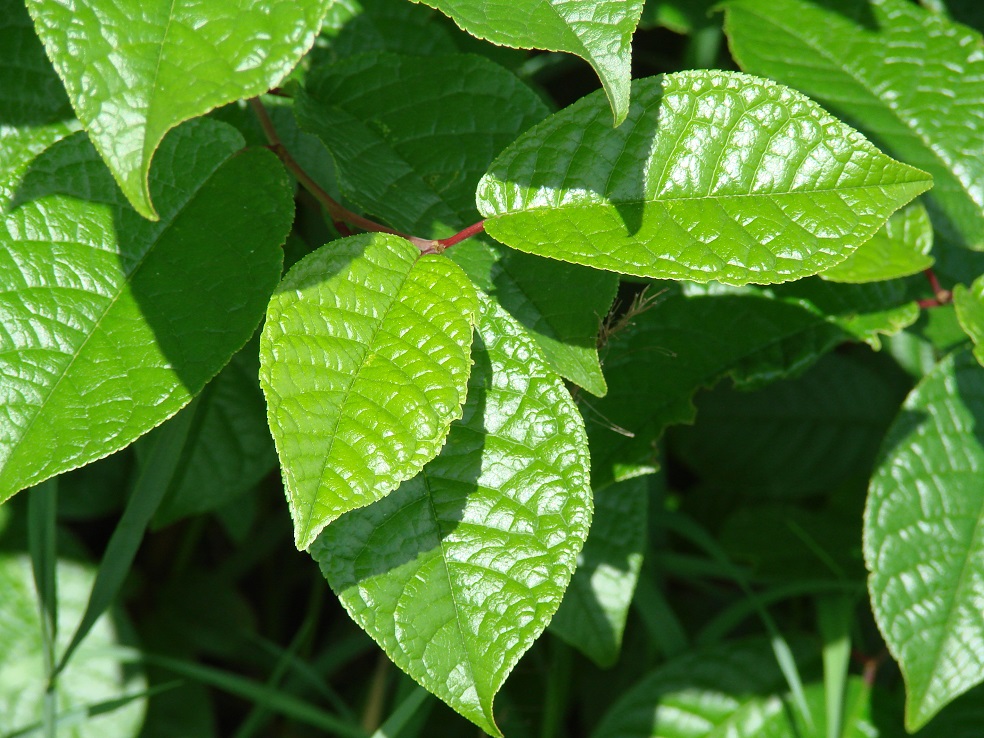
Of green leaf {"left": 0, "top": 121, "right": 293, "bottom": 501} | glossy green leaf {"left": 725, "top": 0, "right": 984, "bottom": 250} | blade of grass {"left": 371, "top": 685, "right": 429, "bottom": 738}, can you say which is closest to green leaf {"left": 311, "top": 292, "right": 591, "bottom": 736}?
green leaf {"left": 0, "top": 121, "right": 293, "bottom": 501}

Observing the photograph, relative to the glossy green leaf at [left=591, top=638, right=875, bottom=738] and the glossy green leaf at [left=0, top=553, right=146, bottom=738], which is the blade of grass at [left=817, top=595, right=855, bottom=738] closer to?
the glossy green leaf at [left=591, top=638, right=875, bottom=738]

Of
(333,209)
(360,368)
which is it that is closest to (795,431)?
(333,209)

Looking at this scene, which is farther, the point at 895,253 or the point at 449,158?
the point at 895,253

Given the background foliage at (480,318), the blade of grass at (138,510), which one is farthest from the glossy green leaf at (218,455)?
the blade of grass at (138,510)

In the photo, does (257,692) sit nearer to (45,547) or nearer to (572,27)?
(45,547)

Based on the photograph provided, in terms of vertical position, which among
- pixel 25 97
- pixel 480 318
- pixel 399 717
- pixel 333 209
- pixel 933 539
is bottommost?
pixel 399 717

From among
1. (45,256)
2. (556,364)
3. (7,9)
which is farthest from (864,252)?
(7,9)

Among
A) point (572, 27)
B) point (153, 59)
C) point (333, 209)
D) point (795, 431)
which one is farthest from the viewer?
point (795, 431)
